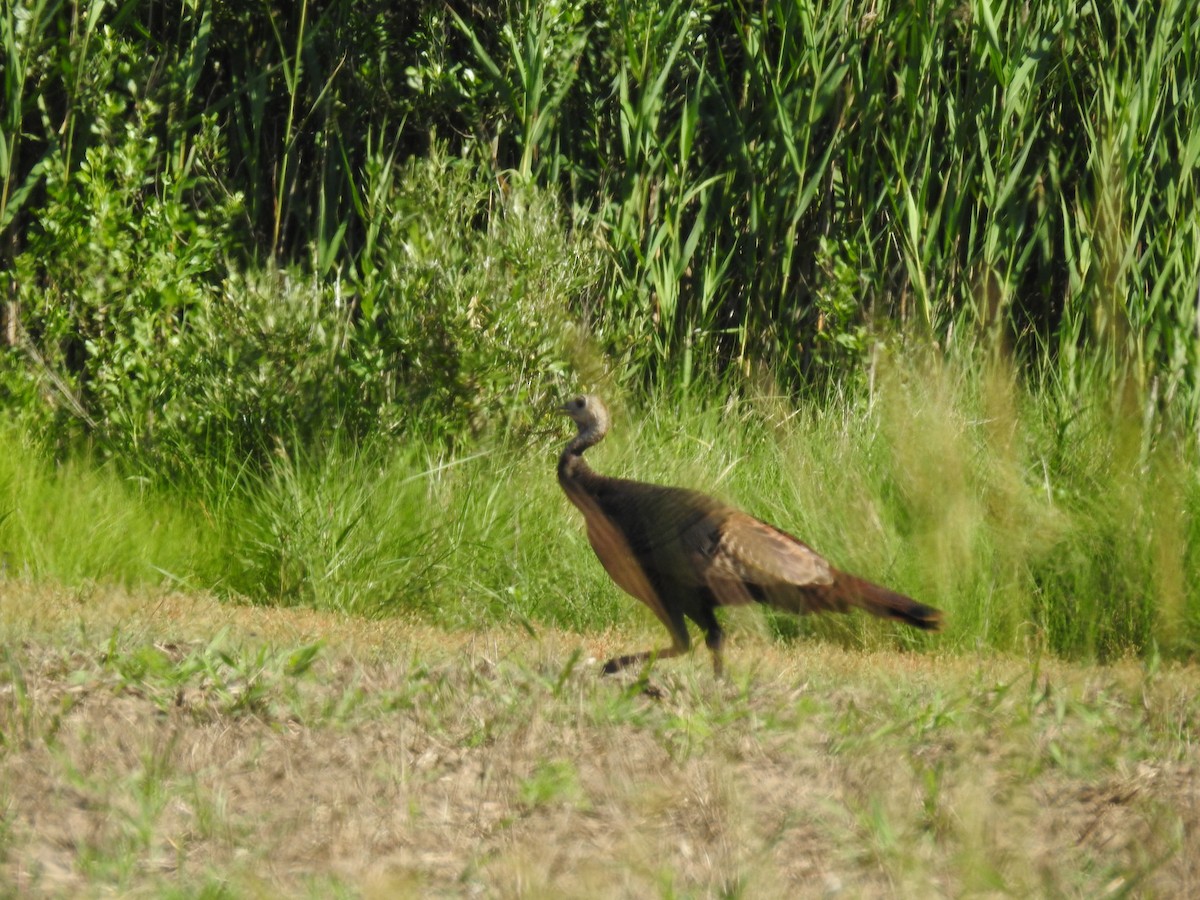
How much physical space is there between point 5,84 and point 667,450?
400 cm

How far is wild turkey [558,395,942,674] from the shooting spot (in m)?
4.93

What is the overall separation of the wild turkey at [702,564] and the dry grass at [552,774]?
0.22m

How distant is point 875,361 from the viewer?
760 centimetres

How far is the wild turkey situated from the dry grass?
0.71 feet

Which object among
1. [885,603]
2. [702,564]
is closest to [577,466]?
[702,564]

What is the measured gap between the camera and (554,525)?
695 cm

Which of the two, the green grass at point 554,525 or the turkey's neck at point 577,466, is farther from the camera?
the green grass at point 554,525

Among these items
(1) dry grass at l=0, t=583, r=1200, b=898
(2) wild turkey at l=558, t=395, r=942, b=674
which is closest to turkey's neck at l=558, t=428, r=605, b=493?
(2) wild turkey at l=558, t=395, r=942, b=674

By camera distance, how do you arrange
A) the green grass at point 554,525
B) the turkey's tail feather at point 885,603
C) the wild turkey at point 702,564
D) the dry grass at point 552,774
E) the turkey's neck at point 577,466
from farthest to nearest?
1. the green grass at point 554,525
2. the turkey's neck at point 577,466
3. the wild turkey at point 702,564
4. the turkey's tail feather at point 885,603
5. the dry grass at point 552,774

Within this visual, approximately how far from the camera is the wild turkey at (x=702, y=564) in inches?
194

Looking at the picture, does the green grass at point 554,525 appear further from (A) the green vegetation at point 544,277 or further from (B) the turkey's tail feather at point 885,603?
(B) the turkey's tail feather at point 885,603

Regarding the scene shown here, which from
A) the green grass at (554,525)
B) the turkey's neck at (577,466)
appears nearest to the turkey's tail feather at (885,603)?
the green grass at (554,525)

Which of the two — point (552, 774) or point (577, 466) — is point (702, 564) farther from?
point (552, 774)

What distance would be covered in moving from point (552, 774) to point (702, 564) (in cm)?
132
